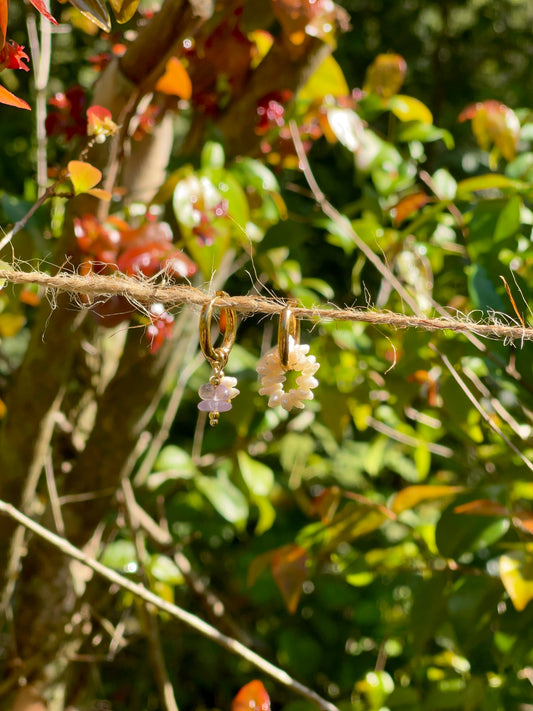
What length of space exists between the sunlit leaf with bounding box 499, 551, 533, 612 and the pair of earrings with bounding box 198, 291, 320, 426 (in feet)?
1.38

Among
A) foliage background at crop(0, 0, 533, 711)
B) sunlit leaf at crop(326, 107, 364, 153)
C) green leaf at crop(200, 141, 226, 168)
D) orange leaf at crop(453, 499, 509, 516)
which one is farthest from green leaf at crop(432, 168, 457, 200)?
orange leaf at crop(453, 499, 509, 516)

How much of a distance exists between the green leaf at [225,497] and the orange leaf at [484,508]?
0.39m

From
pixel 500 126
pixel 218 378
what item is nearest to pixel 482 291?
pixel 500 126

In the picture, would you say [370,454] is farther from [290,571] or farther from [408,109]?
[408,109]

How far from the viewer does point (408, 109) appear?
1120mm

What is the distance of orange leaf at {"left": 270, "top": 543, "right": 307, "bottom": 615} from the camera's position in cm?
90

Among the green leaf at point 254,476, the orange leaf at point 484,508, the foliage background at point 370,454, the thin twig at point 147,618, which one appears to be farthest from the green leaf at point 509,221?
the thin twig at point 147,618

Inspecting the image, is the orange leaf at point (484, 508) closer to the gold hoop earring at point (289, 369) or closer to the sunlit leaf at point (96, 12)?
the gold hoop earring at point (289, 369)

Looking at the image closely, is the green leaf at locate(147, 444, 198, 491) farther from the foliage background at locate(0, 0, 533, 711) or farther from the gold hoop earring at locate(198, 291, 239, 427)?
the gold hoop earring at locate(198, 291, 239, 427)

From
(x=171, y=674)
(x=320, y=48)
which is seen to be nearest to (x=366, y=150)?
(x=320, y=48)

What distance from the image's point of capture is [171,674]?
1577mm

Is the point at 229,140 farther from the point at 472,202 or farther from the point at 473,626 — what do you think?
the point at 473,626

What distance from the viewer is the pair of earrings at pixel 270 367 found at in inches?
18.1

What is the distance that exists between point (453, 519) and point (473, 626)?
123mm
